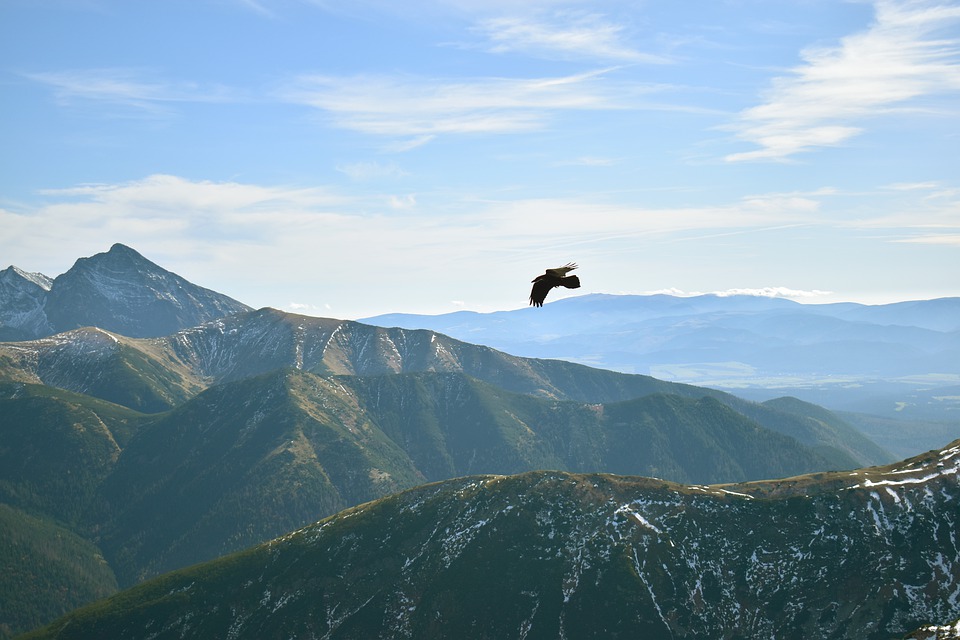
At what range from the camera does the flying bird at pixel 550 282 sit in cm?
5569

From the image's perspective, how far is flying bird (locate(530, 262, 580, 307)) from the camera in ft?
183

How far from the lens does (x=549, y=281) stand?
5688 centimetres

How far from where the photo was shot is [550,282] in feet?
187

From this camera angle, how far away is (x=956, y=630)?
177 meters

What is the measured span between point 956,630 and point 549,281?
181 metres

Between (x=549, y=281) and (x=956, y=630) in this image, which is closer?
(x=549, y=281)

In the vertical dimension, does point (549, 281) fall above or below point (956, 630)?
above
